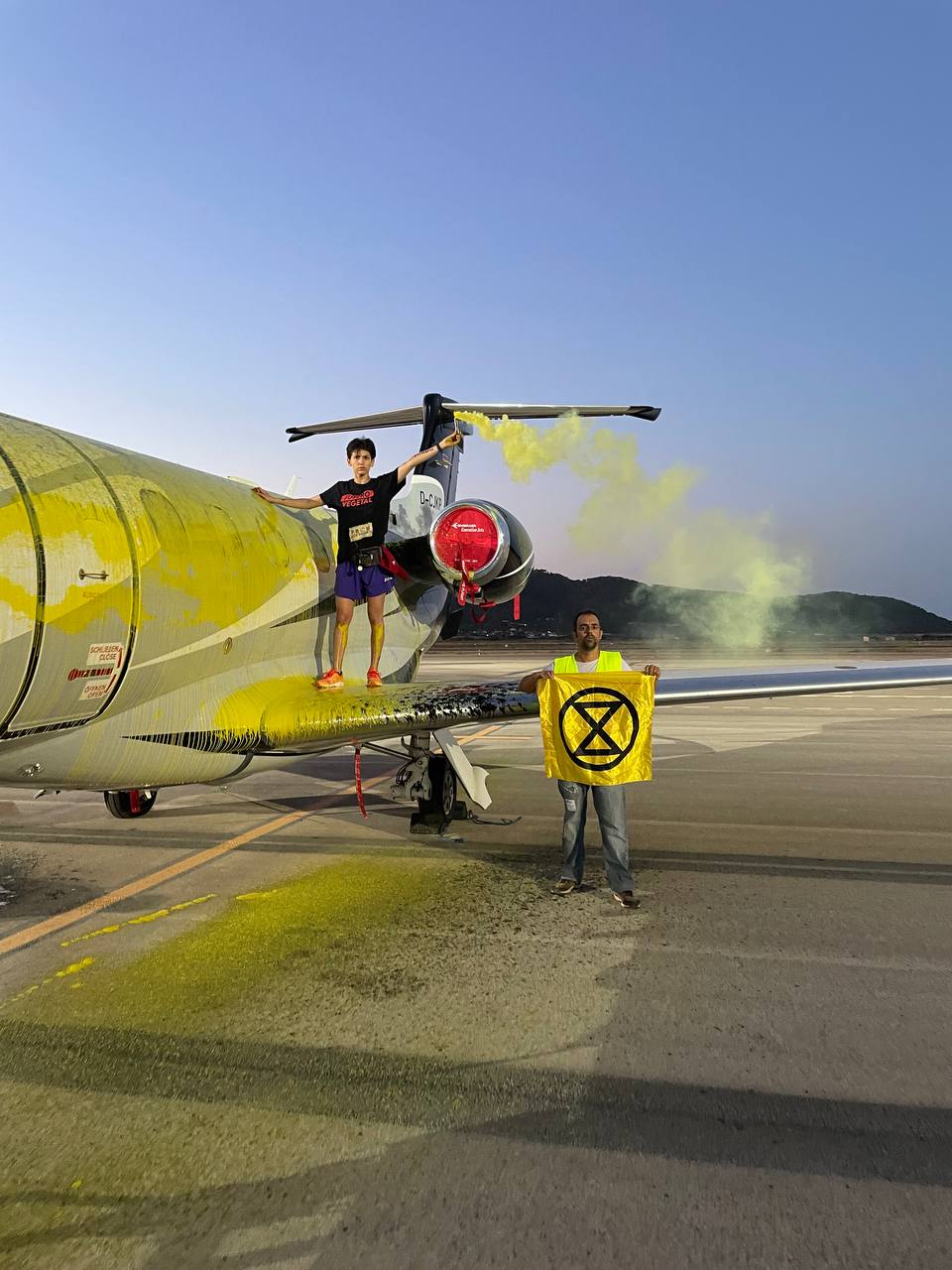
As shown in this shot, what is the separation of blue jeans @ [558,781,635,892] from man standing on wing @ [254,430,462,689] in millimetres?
2489

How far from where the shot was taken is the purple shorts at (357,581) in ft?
23.8

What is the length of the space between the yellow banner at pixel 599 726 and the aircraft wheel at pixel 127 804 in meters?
4.50

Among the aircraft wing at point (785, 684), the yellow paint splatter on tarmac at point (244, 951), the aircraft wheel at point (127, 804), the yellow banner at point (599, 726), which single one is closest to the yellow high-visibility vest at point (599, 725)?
the yellow banner at point (599, 726)

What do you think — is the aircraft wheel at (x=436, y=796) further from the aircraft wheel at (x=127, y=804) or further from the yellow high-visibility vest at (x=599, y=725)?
the aircraft wheel at (x=127, y=804)

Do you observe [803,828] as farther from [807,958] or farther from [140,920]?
[140,920]

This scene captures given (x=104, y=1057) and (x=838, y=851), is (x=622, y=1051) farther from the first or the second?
(x=838, y=851)

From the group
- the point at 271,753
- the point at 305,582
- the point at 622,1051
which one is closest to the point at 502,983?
the point at 622,1051

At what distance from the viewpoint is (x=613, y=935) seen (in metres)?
4.77

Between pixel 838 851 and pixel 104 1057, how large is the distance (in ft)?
18.3

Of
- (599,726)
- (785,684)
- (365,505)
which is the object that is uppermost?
(365,505)

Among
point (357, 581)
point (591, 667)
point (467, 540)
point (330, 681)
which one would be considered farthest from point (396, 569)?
point (591, 667)

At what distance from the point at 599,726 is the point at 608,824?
2.12 ft

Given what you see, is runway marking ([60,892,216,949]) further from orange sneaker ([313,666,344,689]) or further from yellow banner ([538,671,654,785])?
yellow banner ([538,671,654,785])

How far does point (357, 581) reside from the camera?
286 inches
